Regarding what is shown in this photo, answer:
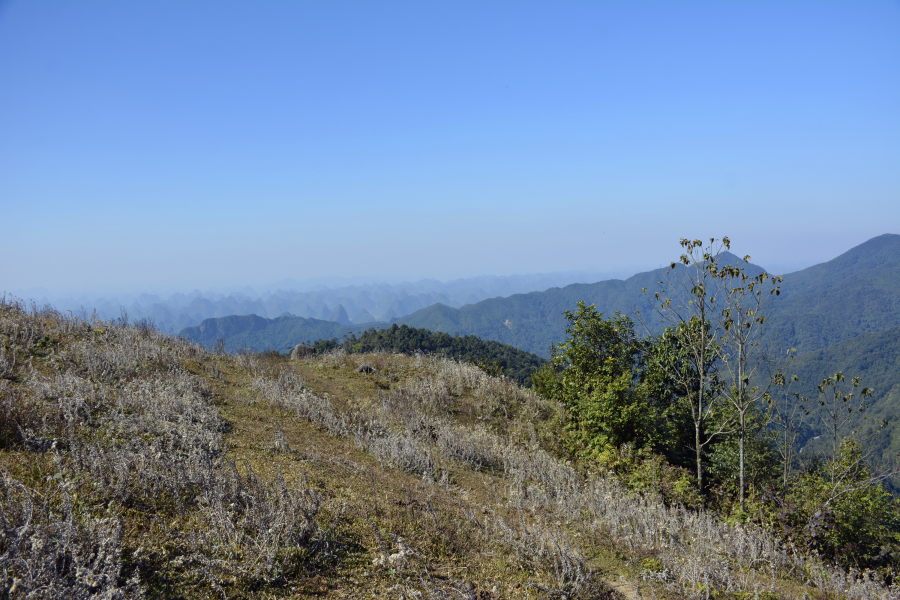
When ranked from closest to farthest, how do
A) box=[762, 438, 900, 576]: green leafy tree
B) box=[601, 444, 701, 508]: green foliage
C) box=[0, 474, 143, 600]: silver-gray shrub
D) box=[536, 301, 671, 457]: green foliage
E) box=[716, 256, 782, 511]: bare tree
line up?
box=[0, 474, 143, 600]: silver-gray shrub < box=[762, 438, 900, 576]: green leafy tree < box=[716, 256, 782, 511]: bare tree < box=[601, 444, 701, 508]: green foliage < box=[536, 301, 671, 457]: green foliage

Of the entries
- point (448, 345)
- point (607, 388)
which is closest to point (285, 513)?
point (607, 388)

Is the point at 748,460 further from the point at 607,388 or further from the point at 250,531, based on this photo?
the point at 250,531

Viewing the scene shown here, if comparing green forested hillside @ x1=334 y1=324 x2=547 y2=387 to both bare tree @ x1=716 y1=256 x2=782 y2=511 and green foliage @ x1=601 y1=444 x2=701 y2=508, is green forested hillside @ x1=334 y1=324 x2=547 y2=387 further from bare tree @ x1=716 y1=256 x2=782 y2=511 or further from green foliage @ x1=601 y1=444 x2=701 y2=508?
bare tree @ x1=716 y1=256 x2=782 y2=511

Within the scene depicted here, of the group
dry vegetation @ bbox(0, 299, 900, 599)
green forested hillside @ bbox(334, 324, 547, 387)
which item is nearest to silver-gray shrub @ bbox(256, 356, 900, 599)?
Answer: dry vegetation @ bbox(0, 299, 900, 599)

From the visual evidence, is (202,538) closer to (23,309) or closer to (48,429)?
(48,429)

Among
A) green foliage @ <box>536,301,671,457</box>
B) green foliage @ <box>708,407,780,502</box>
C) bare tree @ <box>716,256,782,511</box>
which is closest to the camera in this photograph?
bare tree @ <box>716,256,782,511</box>

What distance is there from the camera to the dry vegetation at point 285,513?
436 cm

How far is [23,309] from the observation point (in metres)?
15.4

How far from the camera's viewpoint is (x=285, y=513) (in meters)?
5.21

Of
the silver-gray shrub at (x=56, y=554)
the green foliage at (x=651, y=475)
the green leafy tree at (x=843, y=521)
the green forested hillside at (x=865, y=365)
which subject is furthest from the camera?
the green forested hillside at (x=865, y=365)

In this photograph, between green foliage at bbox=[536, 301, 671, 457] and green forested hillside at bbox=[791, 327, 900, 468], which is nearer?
green foliage at bbox=[536, 301, 671, 457]

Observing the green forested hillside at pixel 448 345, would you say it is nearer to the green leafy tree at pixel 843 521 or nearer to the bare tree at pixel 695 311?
the bare tree at pixel 695 311

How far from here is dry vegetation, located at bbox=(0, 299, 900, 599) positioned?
4.36 metres

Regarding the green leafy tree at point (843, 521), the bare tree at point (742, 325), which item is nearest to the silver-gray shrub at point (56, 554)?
the green leafy tree at point (843, 521)
